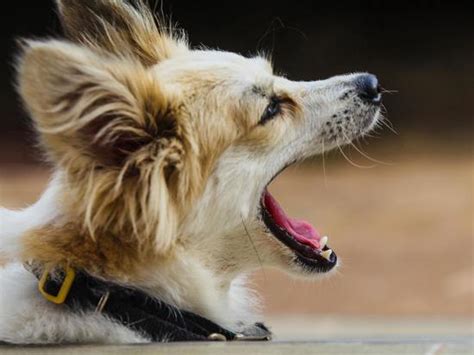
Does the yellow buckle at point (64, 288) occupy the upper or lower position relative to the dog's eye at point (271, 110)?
lower

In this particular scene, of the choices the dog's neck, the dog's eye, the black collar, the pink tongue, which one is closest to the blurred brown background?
the pink tongue

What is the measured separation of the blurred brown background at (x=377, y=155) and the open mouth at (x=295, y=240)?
4677mm

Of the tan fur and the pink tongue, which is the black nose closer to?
the pink tongue

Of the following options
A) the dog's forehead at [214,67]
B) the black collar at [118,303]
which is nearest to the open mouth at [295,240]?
the dog's forehead at [214,67]

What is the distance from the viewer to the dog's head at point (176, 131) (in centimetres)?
298

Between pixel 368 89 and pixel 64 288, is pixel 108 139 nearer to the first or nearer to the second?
pixel 64 288

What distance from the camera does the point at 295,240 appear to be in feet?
12.0

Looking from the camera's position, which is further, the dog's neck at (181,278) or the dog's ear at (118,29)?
the dog's ear at (118,29)

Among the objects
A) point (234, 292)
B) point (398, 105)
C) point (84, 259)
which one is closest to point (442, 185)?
point (398, 105)

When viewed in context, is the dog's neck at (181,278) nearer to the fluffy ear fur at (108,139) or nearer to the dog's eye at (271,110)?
the fluffy ear fur at (108,139)

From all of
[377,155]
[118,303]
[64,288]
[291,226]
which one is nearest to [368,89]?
[291,226]

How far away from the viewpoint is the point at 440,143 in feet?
46.4

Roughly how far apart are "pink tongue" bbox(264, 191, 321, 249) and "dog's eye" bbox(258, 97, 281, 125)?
0.26 metres

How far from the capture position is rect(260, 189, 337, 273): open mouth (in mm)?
3621
